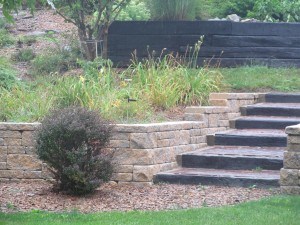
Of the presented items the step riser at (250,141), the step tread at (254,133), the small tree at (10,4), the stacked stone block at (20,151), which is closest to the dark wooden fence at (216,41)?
the step tread at (254,133)

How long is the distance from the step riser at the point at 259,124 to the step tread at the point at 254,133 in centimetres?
8

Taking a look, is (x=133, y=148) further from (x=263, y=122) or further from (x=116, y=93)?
(x=263, y=122)

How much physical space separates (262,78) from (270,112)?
113 centimetres

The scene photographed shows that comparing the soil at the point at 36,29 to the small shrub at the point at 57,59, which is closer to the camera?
the small shrub at the point at 57,59

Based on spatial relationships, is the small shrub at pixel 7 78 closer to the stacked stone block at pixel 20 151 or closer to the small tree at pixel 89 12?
the small tree at pixel 89 12

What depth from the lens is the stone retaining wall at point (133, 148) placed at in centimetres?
997

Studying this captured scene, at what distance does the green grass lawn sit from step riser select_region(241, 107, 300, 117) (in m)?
3.67

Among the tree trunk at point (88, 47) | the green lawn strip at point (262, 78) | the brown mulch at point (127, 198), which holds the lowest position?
the brown mulch at point (127, 198)

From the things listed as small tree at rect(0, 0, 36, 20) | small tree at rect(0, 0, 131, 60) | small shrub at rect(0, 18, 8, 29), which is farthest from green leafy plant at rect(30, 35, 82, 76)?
small tree at rect(0, 0, 36, 20)

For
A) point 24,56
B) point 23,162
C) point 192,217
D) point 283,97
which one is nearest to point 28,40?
point 24,56

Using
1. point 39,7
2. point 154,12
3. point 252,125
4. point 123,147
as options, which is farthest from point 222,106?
point 39,7

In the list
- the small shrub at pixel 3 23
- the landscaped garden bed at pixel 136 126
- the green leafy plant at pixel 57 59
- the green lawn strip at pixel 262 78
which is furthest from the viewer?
the small shrub at pixel 3 23

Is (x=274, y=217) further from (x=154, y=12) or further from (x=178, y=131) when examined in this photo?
(x=154, y=12)

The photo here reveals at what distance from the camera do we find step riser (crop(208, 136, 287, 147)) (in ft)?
35.9
